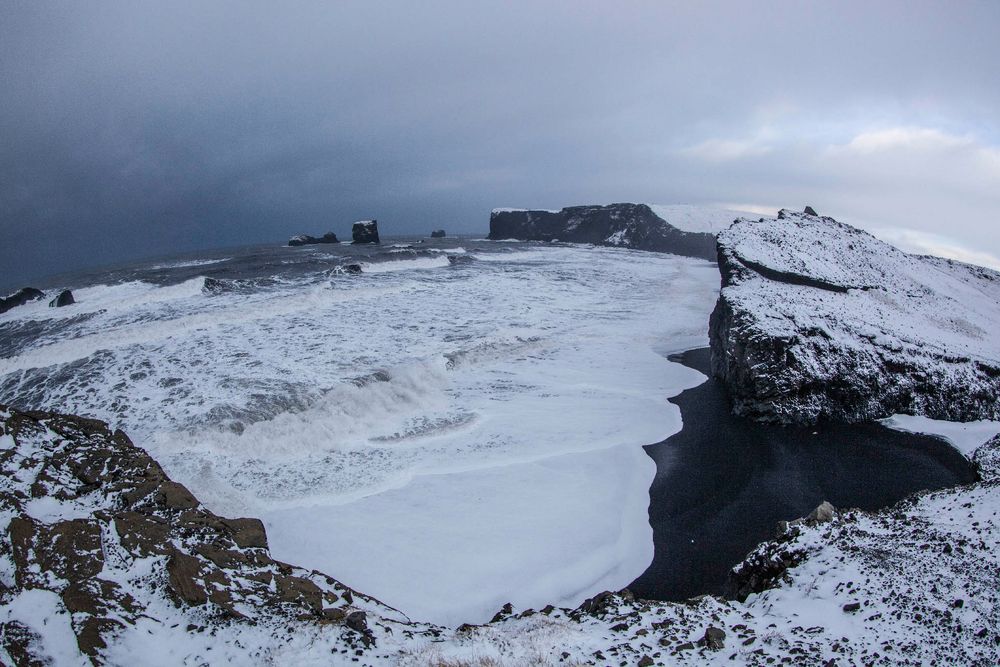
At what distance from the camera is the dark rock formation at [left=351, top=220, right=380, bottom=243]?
62.2m

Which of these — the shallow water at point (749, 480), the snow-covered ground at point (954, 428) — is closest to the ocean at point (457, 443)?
the shallow water at point (749, 480)

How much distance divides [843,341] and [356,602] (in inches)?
453

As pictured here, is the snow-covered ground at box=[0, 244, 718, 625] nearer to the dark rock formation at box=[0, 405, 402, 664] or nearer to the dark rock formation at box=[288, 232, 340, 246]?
the dark rock formation at box=[0, 405, 402, 664]

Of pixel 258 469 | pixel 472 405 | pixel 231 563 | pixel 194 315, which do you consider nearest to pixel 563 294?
pixel 472 405

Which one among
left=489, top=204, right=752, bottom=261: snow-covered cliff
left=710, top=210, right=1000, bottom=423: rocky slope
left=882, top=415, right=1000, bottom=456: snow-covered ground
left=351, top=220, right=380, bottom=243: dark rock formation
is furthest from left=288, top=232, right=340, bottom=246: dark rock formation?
left=882, top=415, right=1000, bottom=456: snow-covered ground

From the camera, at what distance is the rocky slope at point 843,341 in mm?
10656

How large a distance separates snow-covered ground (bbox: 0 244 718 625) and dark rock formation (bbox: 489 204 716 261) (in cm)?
4200

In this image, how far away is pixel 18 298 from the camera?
21.3 metres

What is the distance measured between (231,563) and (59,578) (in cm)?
132

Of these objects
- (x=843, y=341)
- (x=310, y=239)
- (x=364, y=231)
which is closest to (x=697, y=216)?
(x=364, y=231)

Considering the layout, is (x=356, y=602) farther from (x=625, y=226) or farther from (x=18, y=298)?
(x=625, y=226)

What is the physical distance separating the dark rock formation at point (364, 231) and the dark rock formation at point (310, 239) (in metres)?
4.74

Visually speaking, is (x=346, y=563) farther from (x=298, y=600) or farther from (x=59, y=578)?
(x=59, y=578)

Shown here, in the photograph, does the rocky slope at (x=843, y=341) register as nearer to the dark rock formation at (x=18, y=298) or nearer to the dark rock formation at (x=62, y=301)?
the dark rock formation at (x=62, y=301)
